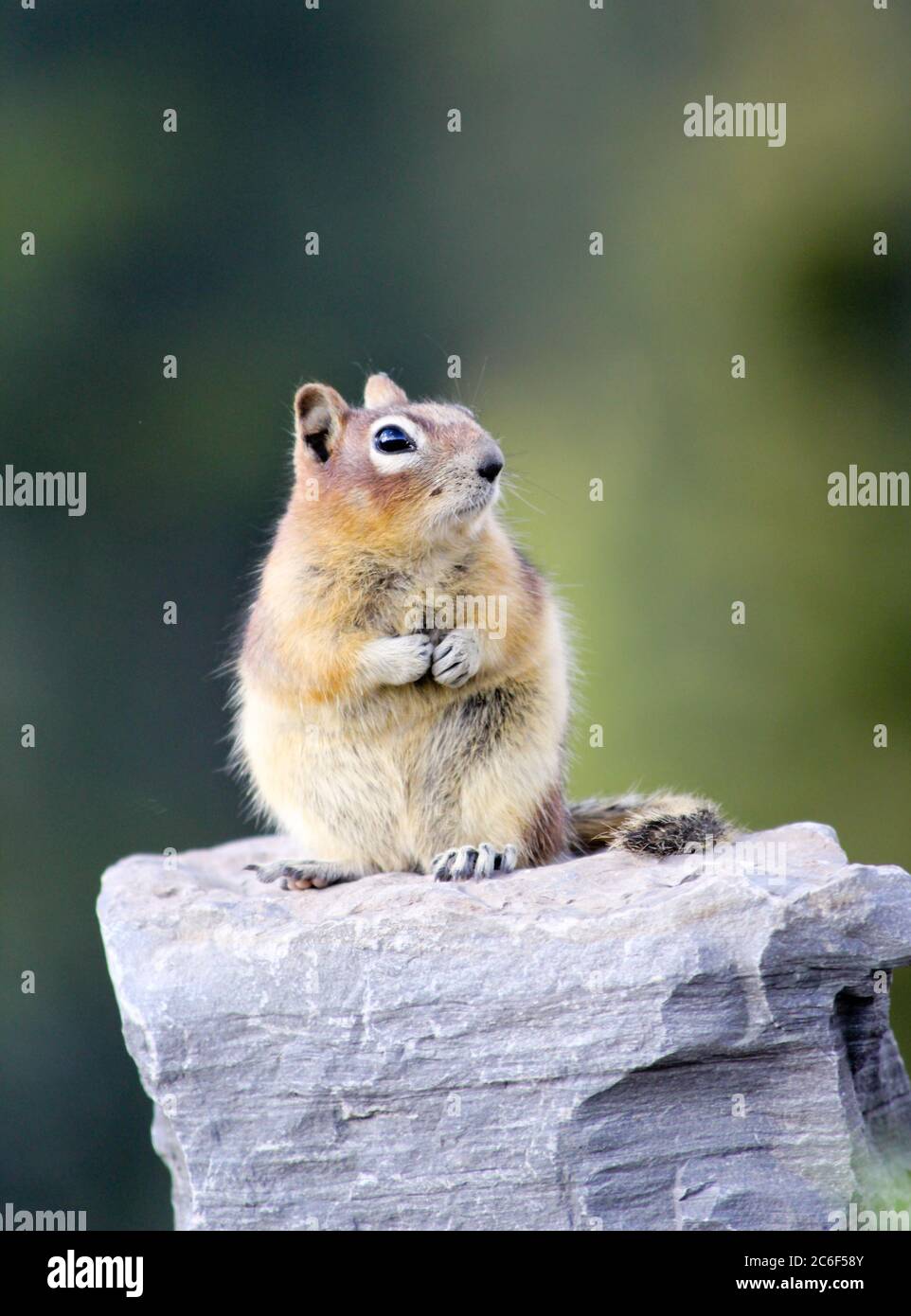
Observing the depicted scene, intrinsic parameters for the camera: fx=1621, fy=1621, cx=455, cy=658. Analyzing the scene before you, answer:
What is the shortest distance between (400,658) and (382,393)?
864 millimetres

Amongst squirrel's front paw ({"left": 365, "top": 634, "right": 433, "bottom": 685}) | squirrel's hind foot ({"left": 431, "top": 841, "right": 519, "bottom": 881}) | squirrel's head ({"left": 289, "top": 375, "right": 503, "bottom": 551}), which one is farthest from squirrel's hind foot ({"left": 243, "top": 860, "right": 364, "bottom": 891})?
squirrel's head ({"left": 289, "top": 375, "right": 503, "bottom": 551})

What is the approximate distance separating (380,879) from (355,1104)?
2.13 feet

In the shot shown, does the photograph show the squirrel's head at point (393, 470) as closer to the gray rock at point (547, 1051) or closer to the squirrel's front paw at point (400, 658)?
the squirrel's front paw at point (400, 658)

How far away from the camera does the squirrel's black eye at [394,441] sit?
402cm

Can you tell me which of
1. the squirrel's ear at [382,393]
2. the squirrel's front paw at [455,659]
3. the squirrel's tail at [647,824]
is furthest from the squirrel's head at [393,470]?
the squirrel's tail at [647,824]

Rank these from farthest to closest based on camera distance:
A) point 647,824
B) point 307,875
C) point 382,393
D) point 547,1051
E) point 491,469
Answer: point 382,393 → point 307,875 → point 647,824 → point 491,469 → point 547,1051

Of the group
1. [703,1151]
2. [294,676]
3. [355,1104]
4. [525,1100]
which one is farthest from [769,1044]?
[294,676]

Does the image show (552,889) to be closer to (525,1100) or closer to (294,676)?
(525,1100)

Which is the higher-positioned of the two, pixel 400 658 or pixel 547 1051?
pixel 400 658

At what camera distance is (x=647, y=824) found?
413 cm

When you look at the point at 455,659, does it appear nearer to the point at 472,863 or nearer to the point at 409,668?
the point at 409,668

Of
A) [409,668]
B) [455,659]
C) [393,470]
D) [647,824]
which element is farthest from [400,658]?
[647,824]

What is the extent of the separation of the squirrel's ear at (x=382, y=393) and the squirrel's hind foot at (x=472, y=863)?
4.02ft

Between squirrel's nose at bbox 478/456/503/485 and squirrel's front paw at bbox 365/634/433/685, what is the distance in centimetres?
43
